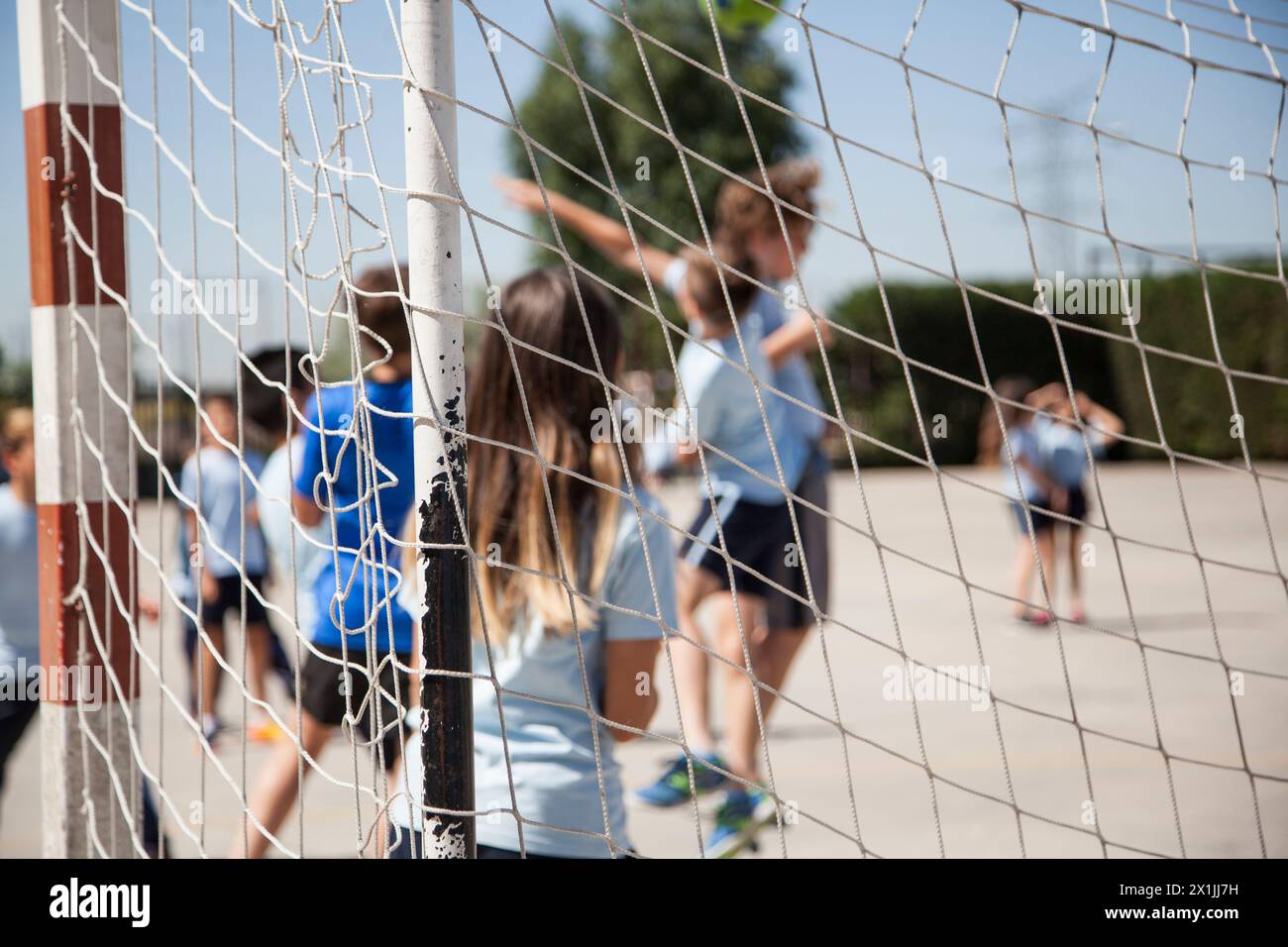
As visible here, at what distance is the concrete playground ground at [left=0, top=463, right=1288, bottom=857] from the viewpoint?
3.27 m

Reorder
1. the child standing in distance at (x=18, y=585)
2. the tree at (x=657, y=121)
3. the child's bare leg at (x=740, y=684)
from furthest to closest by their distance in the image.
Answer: the tree at (x=657, y=121), the child's bare leg at (x=740, y=684), the child standing in distance at (x=18, y=585)

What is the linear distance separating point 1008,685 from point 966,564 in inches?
177

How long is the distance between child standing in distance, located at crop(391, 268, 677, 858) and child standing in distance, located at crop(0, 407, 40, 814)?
60.3 inches

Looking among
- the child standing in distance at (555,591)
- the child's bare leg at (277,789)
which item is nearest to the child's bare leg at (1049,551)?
the child's bare leg at (277,789)

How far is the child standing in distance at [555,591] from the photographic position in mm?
1815

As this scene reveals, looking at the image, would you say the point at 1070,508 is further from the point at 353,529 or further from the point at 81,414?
the point at 81,414

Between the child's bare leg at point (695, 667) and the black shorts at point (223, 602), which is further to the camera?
the black shorts at point (223, 602)

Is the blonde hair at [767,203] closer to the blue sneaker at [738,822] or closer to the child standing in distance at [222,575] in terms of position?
the blue sneaker at [738,822]

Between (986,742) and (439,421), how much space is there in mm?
3732

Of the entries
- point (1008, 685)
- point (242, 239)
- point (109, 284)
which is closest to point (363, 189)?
point (242, 239)

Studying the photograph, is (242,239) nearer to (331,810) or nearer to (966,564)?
(331,810)

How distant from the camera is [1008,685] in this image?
215 inches

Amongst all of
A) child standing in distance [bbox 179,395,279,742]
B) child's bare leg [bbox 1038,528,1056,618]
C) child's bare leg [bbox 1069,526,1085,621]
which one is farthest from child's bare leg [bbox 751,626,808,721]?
child's bare leg [bbox 1038,528,1056,618]

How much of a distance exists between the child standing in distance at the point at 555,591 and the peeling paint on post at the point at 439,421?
0.28 meters
